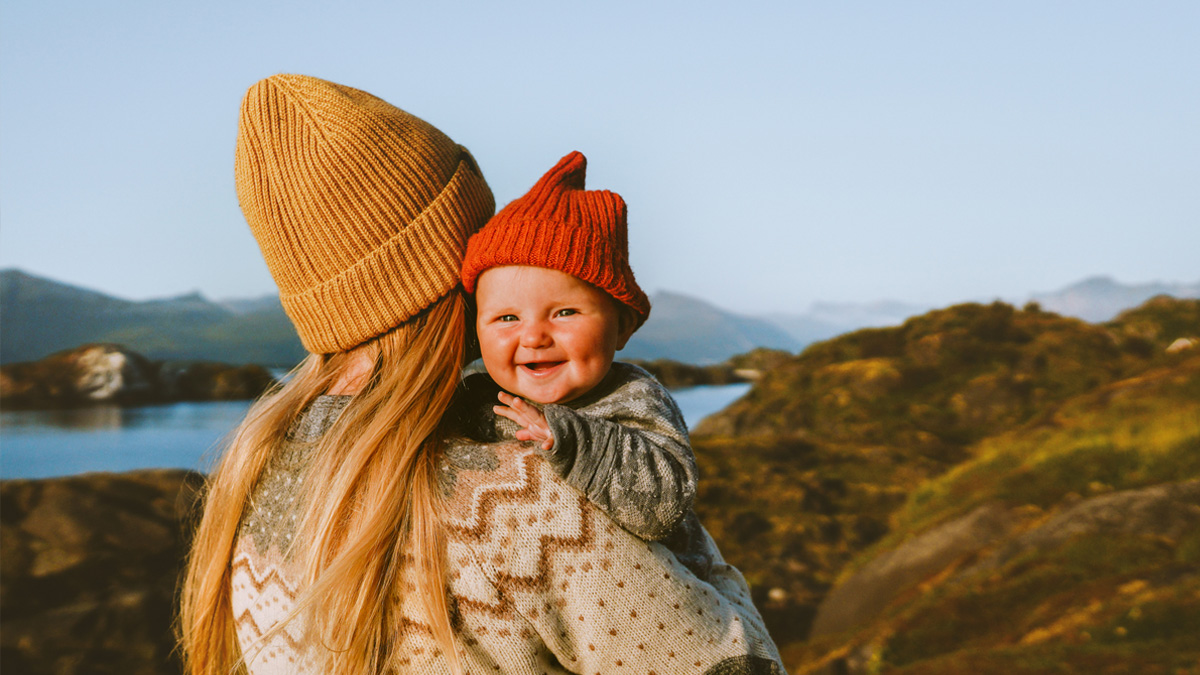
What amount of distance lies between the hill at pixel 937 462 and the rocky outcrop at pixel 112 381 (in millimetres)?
3906

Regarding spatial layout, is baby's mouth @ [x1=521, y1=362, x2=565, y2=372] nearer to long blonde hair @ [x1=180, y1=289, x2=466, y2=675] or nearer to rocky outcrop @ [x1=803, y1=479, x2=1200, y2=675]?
long blonde hair @ [x1=180, y1=289, x2=466, y2=675]

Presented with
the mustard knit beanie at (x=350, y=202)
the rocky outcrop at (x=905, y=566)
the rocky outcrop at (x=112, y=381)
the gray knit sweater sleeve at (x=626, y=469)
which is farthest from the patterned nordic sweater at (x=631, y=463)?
the rocky outcrop at (x=905, y=566)

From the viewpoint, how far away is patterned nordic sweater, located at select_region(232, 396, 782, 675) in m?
1.51

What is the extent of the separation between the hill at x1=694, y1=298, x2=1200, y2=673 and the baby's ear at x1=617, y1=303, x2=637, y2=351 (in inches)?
153

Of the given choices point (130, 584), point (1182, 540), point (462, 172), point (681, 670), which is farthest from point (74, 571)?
point (1182, 540)

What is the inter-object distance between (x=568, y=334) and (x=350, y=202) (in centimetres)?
62

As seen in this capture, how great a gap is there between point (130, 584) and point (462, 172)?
405 centimetres

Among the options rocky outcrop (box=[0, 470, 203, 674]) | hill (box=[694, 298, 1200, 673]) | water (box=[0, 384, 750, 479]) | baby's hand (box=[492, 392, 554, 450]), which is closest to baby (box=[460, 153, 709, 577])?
baby's hand (box=[492, 392, 554, 450])

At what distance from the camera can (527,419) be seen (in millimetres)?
1549

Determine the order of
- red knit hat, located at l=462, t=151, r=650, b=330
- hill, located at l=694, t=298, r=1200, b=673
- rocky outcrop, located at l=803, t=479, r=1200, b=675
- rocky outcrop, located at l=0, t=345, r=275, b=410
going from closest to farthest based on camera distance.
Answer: red knit hat, located at l=462, t=151, r=650, b=330, rocky outcrop, located at l=803, t=479, r=1200, b=675, rocky outcrop, located at l=0, t=345, r=275, b=410, hill, located at l=694, t=298, r=1200, b=673

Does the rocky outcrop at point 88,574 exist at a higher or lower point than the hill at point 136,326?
lower

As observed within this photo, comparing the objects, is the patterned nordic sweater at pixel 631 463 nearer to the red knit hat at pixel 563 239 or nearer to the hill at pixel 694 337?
the red knit hat at pixel 563 239

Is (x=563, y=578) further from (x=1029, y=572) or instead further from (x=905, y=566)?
(x=905, y=566)

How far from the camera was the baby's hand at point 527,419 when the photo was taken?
4.96 feet
